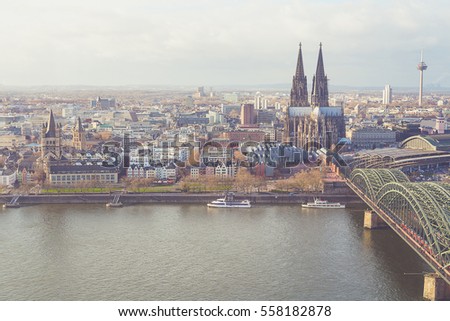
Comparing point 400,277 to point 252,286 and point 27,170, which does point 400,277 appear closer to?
point 252,286

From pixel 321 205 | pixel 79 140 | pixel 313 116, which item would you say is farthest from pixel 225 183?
pixel 79 140

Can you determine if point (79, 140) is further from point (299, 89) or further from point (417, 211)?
point (417, 211)

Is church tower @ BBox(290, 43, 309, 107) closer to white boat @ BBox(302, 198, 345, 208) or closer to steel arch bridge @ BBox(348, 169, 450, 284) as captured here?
white boat @ BBox(302, 198, 345, 208)

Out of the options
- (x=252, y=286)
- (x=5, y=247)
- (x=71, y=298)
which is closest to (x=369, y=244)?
(x=252, y=286)

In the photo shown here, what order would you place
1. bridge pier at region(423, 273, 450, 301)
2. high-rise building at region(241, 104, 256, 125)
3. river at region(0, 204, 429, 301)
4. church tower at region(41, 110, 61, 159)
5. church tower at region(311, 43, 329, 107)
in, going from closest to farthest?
bridge pier at region(423, 273, 450, 301)
river at region(0, 204, 429, 301)
church tower at region(41, 110, 61, 159)
church tower at region(311, 43, 329, 107)
high-rise building at region(241, 104, 256, 125)

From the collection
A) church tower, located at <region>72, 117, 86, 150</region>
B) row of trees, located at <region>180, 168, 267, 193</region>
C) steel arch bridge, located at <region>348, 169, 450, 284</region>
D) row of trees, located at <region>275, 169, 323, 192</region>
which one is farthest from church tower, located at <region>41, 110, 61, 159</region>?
steel arch bridge, located at <region>348, 169, 450, 284</region>

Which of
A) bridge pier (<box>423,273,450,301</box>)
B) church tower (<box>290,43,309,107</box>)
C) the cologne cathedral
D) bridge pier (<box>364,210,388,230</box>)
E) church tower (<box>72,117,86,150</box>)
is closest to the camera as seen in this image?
bridge pier (<box>423,273,450,301</box>)

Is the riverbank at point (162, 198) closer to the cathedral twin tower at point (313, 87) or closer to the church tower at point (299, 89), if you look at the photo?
the cathedral twin tower at point (313, 87)
